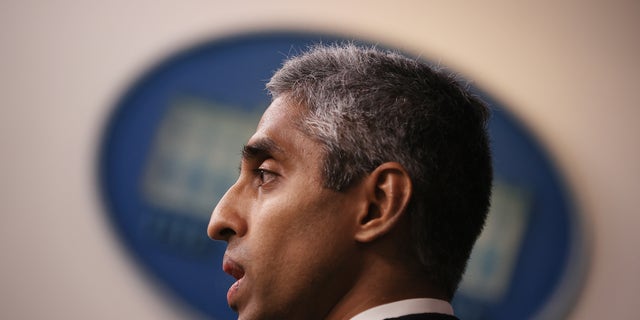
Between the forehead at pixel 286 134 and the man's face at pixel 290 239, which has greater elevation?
the forehead at pixel 286 134

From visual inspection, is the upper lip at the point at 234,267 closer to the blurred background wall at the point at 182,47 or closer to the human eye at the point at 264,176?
the human eye at the point at 264,176

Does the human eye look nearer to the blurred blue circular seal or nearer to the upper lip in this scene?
the upper lip

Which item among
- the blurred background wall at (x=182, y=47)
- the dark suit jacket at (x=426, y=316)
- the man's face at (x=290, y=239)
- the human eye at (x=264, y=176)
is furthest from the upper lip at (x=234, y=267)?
the blurred background wall at (x=182, y=47)

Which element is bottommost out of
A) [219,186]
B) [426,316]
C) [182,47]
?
[426,316]

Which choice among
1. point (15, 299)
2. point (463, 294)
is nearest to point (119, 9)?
point (15, 299)

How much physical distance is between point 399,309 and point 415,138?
0.22 m

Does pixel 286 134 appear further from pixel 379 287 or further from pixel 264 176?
pixel 379 287

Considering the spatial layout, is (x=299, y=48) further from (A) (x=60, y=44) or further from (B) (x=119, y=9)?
(A) (x=60, y=44)

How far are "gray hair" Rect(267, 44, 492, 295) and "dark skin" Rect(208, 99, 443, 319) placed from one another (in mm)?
18

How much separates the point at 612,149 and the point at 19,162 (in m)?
1.76

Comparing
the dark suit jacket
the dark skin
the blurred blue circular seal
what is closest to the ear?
the dark skin

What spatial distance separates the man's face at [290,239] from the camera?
0.93 m

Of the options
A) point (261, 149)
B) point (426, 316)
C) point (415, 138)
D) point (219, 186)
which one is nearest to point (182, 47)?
point (219, 186)

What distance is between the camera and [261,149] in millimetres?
1013
